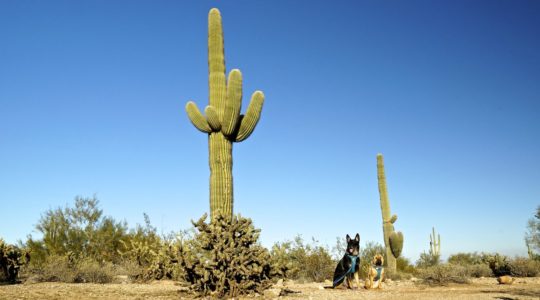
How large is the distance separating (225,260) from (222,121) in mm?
5110

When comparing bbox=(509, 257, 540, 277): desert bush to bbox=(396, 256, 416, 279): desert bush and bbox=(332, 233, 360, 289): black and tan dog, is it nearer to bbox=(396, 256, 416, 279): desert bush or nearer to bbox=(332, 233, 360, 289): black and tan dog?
bbox=(396, 256, 416, 279): desert bush

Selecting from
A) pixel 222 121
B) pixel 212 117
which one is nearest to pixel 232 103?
pixel 222 121

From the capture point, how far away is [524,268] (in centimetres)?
1869

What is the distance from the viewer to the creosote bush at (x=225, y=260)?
9859mm

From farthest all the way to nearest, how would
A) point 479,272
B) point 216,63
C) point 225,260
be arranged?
point 479,272
point 216,63
point 225,260

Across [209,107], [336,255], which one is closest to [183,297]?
[209,107]

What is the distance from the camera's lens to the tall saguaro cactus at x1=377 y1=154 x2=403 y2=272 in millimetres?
22016

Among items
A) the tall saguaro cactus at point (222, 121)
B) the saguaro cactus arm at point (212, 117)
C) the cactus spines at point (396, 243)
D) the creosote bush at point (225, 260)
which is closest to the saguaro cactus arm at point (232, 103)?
the tall saguaro cactus at point (222, 121)

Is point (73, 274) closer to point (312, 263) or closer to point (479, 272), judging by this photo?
point (312, 263)

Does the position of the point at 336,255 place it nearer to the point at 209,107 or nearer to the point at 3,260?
the point at 209,107

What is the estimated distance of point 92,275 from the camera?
15.4 meters

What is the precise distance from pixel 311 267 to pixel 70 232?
1259 cm

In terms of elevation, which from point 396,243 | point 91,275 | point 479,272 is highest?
point 396,243

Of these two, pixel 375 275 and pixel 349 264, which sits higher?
pixel 349 264
